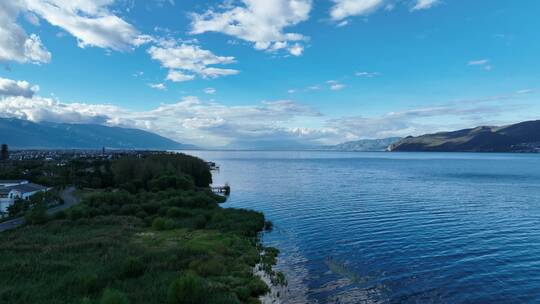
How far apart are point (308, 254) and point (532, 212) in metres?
49.0

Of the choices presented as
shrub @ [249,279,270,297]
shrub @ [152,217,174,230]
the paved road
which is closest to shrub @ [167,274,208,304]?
shrub @ [249,279,270,297]

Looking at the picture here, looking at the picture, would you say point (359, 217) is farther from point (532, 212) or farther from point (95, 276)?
point (95, 276)

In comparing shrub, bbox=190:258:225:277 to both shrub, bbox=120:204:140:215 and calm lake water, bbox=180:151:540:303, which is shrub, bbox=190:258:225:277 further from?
shrub, bbox=120:204:140:215

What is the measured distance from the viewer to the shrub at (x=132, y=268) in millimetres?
32709

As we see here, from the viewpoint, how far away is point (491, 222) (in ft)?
186

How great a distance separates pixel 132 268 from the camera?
3312 cm

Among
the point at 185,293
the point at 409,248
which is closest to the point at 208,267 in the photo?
the point at 185,293

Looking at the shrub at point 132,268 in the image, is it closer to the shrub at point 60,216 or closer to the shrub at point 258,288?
the shrub at point 258,288

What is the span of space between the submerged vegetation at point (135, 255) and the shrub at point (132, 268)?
0.30 feet

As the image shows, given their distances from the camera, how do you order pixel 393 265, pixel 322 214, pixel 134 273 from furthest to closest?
pixel 322 214, pixel 393 265, pixel 134 273

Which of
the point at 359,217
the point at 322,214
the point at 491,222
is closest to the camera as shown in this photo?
the point at 491,222

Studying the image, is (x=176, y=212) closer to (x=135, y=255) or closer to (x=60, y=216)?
(x=60, y=216)

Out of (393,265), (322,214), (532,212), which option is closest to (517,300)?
(393,265)

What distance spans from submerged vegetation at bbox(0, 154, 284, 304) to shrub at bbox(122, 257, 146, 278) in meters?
0.09
